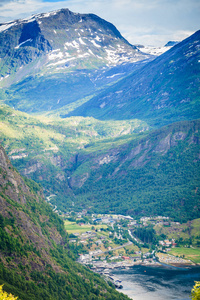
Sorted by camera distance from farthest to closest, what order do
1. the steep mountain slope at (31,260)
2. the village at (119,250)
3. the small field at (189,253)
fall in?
the small field at (189,253)
the village at (119,250)
the steep mountain slope at (31,260)

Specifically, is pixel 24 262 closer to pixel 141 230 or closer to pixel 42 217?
pixel 42 217

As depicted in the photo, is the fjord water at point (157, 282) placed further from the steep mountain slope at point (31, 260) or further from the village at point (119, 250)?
the steep mountain slope at point (31, 260)

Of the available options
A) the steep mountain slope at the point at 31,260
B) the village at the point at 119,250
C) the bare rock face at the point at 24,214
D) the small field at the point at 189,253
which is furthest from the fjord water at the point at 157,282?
the bare rock face at the point at 24,214

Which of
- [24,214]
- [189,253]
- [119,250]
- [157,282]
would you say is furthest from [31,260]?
[189,253]

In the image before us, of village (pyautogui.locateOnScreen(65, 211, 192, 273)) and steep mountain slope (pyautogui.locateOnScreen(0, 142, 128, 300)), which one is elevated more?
steep mountain slope (pyautogui.locateOnScreen(0, 142, 128, 300))

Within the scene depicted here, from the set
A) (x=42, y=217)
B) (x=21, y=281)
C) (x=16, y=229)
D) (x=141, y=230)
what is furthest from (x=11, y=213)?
(x=141, y=230)

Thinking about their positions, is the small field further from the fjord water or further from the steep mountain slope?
the steep mountain slope

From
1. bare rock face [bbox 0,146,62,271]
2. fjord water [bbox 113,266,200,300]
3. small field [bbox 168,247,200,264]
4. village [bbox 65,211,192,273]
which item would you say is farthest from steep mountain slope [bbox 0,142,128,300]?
small field [bbox 168,247,200,264]
